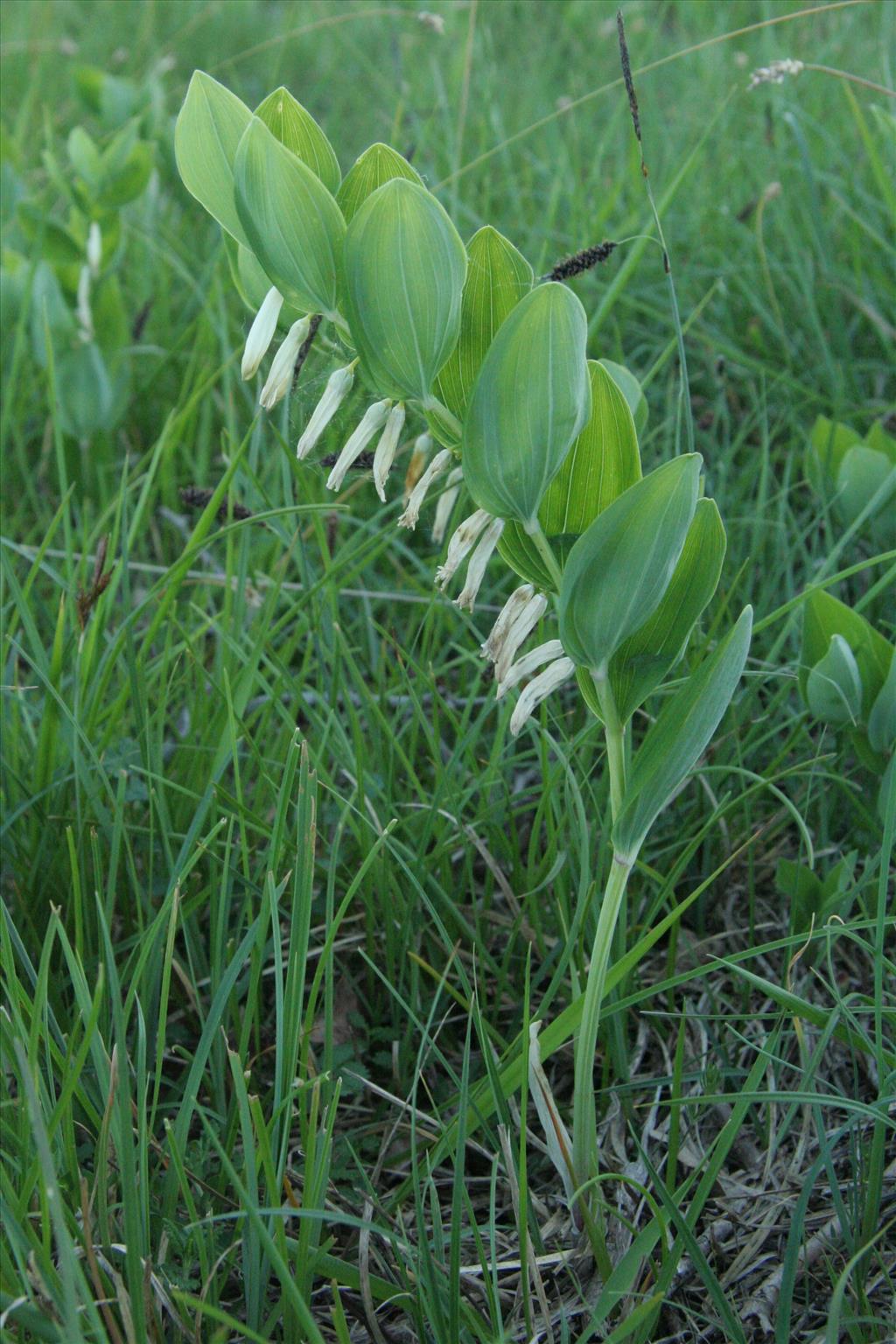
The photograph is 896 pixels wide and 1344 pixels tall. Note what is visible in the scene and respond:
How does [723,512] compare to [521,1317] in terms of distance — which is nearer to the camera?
[521,1317]

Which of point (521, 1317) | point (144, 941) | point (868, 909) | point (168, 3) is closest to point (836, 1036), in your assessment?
point (868, 909)

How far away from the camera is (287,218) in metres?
0.62

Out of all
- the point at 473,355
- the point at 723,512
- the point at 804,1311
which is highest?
the point at 473,355

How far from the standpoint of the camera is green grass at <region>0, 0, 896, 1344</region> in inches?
27.3

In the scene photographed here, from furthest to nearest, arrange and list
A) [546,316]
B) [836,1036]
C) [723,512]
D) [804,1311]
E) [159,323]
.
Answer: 1. [159,323]
2. [723,512]
3. [836,1036]
4. [804,1311]
5. [546,316]

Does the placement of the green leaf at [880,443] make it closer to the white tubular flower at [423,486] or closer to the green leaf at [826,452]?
the green leaf at [826,452]

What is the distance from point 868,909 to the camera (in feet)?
3.12

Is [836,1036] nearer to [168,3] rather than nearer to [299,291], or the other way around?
[299,291]

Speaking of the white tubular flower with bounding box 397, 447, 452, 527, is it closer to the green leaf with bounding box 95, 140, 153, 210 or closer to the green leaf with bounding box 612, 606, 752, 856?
the green leaf with bounding box 612, 606, 752, 856

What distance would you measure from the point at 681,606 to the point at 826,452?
72cm

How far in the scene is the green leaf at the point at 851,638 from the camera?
37.7 inches

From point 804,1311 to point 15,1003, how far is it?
21.7 inches

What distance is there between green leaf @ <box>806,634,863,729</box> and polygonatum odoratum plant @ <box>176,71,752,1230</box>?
0.29 meters

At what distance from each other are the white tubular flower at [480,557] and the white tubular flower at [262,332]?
6.9 inches
